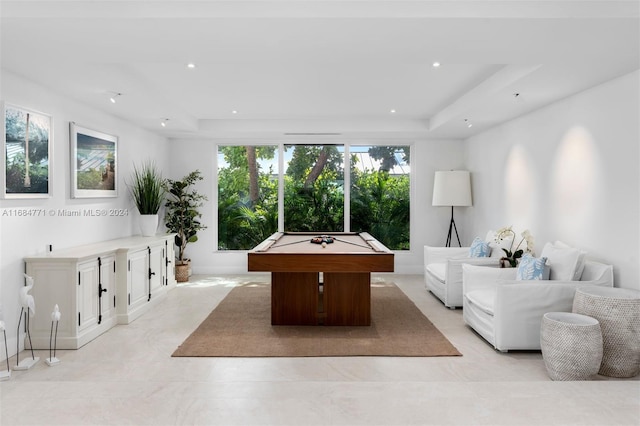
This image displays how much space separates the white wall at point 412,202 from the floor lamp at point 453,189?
0.66 meters

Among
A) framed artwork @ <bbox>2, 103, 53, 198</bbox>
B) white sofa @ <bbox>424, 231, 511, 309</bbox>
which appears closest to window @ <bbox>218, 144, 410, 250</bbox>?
white sofa @ <bbox>424, 231, 511, 309</bbox>

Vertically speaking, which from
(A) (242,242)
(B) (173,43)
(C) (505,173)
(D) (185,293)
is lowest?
(D) (185,293)

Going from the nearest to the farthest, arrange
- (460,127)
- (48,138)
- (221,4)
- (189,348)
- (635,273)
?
(221,4) < (635,273) < (189,348) < (48,138) < (460,127)

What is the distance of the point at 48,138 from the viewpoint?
4.30 metres

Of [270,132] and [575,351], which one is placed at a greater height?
[270,132]

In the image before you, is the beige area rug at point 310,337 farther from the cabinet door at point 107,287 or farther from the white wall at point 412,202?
the white wall at point 412,202

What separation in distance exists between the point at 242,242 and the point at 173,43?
5468 mm

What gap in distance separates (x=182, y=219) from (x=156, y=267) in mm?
1710

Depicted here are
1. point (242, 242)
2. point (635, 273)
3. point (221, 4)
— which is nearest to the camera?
point (221, 4)

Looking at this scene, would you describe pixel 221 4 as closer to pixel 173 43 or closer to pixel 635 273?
pixel 173 43

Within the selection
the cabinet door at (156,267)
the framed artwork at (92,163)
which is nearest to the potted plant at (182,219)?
the cabinet door at (156,267)

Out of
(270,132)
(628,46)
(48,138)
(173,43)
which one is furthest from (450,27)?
(270,132)

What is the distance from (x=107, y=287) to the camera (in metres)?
4.55

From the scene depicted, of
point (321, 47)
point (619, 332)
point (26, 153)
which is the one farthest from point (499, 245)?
point (26, 153)
